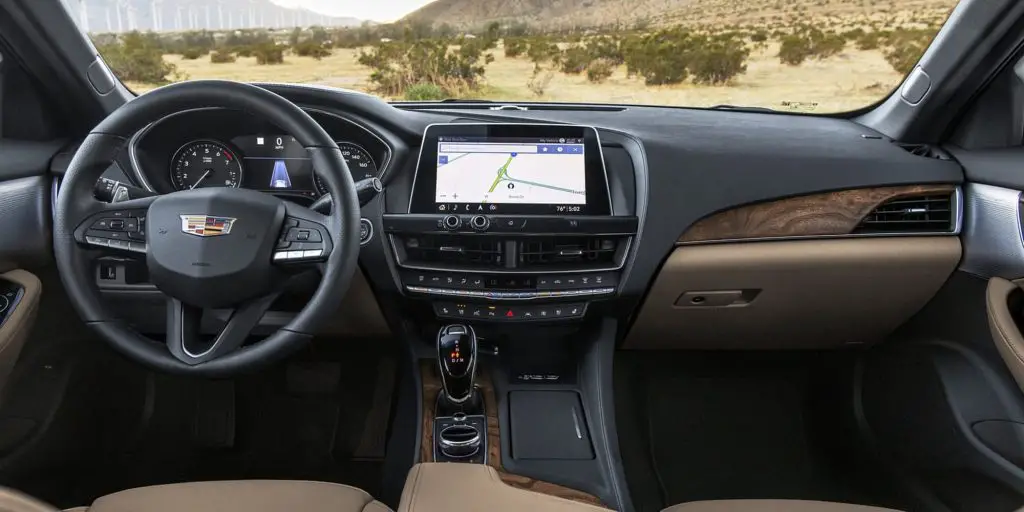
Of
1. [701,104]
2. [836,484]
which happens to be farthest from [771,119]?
[836,484]

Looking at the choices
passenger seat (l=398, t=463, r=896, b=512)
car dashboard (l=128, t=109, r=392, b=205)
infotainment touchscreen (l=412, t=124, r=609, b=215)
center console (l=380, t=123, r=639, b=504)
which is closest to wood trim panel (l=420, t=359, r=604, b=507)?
center console (l=380, t=123, r=639, b=504)

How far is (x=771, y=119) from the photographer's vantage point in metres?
2.64

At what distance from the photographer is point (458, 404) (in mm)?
2400

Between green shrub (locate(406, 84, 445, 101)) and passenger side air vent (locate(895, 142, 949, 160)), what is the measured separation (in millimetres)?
1475

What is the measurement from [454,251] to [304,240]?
617 millimetres

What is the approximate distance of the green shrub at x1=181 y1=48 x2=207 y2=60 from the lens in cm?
233

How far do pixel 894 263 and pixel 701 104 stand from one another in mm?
809

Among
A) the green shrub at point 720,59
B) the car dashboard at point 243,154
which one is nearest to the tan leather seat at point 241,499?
the car dashboard at point 243,154

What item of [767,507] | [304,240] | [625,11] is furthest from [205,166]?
[767,507]

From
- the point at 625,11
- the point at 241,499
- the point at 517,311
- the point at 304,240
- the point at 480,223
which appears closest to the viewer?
the point at 241,499

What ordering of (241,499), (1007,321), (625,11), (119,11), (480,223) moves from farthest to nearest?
1. (625,11)
2. (119,11)
3. (480,223)
4. (1007,321)
5. (241,499)

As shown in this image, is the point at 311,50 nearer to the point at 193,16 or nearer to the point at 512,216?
the point at 193,16

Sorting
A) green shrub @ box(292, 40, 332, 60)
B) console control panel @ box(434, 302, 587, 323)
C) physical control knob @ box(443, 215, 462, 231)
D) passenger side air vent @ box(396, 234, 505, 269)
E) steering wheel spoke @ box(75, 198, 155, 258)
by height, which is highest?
green shrub @ box(292, 40, 332, 60)

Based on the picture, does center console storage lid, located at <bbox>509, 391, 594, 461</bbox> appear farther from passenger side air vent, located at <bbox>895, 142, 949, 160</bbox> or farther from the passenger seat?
passenger side air vent, located at <bbox>895, 142, 949, 160</bbox>
